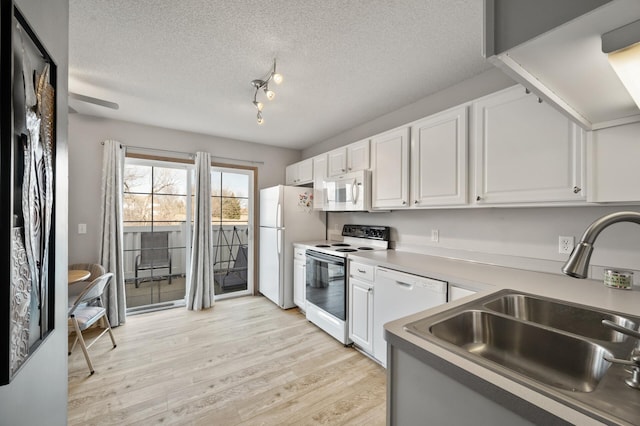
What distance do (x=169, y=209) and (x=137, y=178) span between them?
57 centimetres

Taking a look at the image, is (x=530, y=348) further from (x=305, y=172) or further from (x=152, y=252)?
(x=152, y=252)

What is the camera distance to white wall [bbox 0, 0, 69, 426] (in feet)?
2.58

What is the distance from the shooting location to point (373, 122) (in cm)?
329

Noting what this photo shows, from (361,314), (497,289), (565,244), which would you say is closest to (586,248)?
(497,289)

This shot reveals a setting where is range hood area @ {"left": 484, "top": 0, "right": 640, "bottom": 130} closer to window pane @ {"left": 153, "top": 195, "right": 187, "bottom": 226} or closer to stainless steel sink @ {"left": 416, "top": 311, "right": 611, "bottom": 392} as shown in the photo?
stainless steel sink @ {"left": 416, "top": 311, "right": 611, "bottom": 392}

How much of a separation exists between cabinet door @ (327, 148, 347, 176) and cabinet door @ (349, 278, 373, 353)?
4.57 feet

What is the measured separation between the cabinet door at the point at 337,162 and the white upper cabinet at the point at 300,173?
1.53ft

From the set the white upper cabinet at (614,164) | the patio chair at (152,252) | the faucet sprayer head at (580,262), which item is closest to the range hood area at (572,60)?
the white upper cabinet at (614,164)

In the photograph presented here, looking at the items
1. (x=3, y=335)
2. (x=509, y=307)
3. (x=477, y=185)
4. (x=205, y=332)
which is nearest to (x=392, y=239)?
(x=477, y=185)

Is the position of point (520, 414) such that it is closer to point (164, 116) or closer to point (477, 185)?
point (477, 185)

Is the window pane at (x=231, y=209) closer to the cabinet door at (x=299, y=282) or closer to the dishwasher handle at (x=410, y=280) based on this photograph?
the cabinet door at (x=299, y=282)

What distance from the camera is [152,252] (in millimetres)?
3705

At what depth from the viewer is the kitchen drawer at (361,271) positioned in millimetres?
2334

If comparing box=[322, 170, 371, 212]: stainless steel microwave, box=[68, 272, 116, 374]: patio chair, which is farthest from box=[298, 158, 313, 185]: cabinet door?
box=[68, 272, 116, 374]: patio chair
